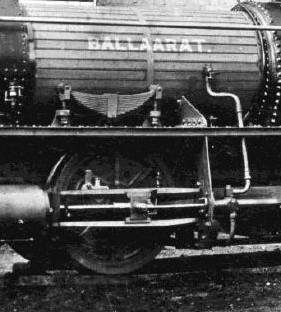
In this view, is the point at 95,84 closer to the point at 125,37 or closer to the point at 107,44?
the point at 107,44

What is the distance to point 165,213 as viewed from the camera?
19.7 ft

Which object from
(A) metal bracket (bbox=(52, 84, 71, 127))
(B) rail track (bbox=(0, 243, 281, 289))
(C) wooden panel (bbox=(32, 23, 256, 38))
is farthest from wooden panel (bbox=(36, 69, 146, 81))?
(B) rail track (bbox=(0, 243, 281, 289))

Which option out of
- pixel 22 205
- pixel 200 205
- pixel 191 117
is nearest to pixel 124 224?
pixel 200 205

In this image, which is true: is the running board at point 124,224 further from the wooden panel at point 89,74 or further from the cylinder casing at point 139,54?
the wooden panel at point 89,74

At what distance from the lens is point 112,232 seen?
588 centimetres

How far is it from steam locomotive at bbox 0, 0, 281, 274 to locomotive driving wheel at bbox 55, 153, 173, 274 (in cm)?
1

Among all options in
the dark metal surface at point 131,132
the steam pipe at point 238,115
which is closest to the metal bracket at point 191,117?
the dark metal surface at point 131,132

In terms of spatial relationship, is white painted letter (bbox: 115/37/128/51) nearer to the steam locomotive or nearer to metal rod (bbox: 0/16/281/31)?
the steam locomotive

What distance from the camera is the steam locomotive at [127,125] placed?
561 cm

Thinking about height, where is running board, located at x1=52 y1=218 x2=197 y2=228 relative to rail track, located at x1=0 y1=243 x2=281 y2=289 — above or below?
above

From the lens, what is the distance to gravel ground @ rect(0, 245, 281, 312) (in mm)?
5875

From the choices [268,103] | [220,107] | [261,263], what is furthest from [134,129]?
[261,263]

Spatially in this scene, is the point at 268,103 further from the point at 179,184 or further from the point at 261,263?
the point at 261,263

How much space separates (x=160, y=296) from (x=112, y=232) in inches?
32.9
